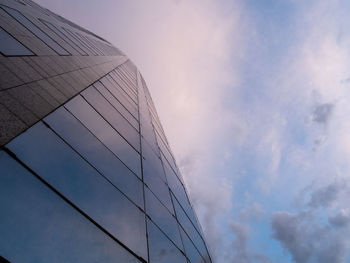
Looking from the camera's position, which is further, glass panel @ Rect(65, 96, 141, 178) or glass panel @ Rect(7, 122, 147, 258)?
glass panel @ Rect(65, 96, 141, 178)

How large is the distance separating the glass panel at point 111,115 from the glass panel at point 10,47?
69.5 inches

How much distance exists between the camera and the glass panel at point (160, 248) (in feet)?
17.5

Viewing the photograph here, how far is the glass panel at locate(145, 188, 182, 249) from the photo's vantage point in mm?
6539

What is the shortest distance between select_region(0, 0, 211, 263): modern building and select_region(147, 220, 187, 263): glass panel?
0.03 meters

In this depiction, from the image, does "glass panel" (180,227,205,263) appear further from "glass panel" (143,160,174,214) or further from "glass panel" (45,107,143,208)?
"glass panel" (45,107,143,208)

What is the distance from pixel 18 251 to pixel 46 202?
2.83 ft

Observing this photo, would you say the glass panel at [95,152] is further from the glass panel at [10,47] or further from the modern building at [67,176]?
the glass panel at [10,47]

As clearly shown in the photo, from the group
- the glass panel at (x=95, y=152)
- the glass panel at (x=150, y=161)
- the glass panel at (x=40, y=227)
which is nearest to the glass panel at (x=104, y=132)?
the glass panel at (x=95, y=152)

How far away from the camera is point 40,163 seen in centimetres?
398

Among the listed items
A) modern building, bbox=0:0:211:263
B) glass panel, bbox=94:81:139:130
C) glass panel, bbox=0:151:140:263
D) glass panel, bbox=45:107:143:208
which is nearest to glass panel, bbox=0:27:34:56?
modern building, bbox=0:0:211:263

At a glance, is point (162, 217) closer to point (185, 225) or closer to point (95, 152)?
point (185, 225)

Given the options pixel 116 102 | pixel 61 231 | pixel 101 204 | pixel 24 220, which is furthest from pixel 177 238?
pixel 116 102

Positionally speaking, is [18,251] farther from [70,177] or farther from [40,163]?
[70,177]

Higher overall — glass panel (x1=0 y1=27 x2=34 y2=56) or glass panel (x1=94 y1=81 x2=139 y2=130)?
glass panel (x1=94 y1=81 x2=139 y2=130)
